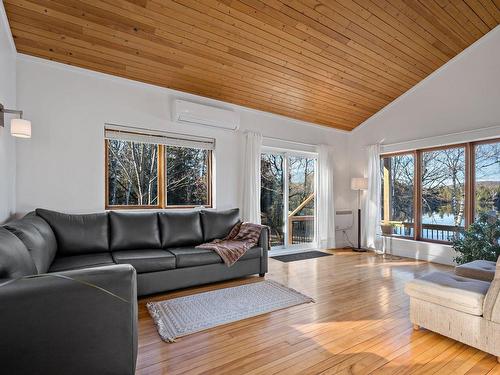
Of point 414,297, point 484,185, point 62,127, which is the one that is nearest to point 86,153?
point 62,127

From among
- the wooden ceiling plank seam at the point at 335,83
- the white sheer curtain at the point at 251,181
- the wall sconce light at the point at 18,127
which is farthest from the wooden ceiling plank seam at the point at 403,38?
the wall sconce light at the point at 18,127

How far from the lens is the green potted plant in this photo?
11.4 ft

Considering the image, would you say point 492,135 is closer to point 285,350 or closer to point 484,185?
point 484,185

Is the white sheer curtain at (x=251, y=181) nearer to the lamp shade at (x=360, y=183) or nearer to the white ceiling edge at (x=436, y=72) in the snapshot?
the lamp shade at (x=360, y=183)

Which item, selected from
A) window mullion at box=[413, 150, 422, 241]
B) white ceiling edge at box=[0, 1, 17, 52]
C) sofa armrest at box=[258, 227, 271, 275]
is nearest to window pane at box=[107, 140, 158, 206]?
white ceiling edge at box=[0, 1, 17, 52]

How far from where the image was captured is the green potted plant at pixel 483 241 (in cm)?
347

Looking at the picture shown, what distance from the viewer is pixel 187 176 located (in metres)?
4.41

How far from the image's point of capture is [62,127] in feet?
11.1

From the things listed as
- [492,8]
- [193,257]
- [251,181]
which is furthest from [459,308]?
[492,8]

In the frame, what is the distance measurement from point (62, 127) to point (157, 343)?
108 inches

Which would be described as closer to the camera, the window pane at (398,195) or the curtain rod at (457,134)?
the curtain rod at (457,134)

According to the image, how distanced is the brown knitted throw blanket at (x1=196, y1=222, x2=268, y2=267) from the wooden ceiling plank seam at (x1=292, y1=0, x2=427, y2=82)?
2603 millimetres

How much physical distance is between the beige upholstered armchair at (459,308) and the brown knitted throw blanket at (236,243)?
1835mm

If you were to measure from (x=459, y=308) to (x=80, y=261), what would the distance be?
3.23 m
